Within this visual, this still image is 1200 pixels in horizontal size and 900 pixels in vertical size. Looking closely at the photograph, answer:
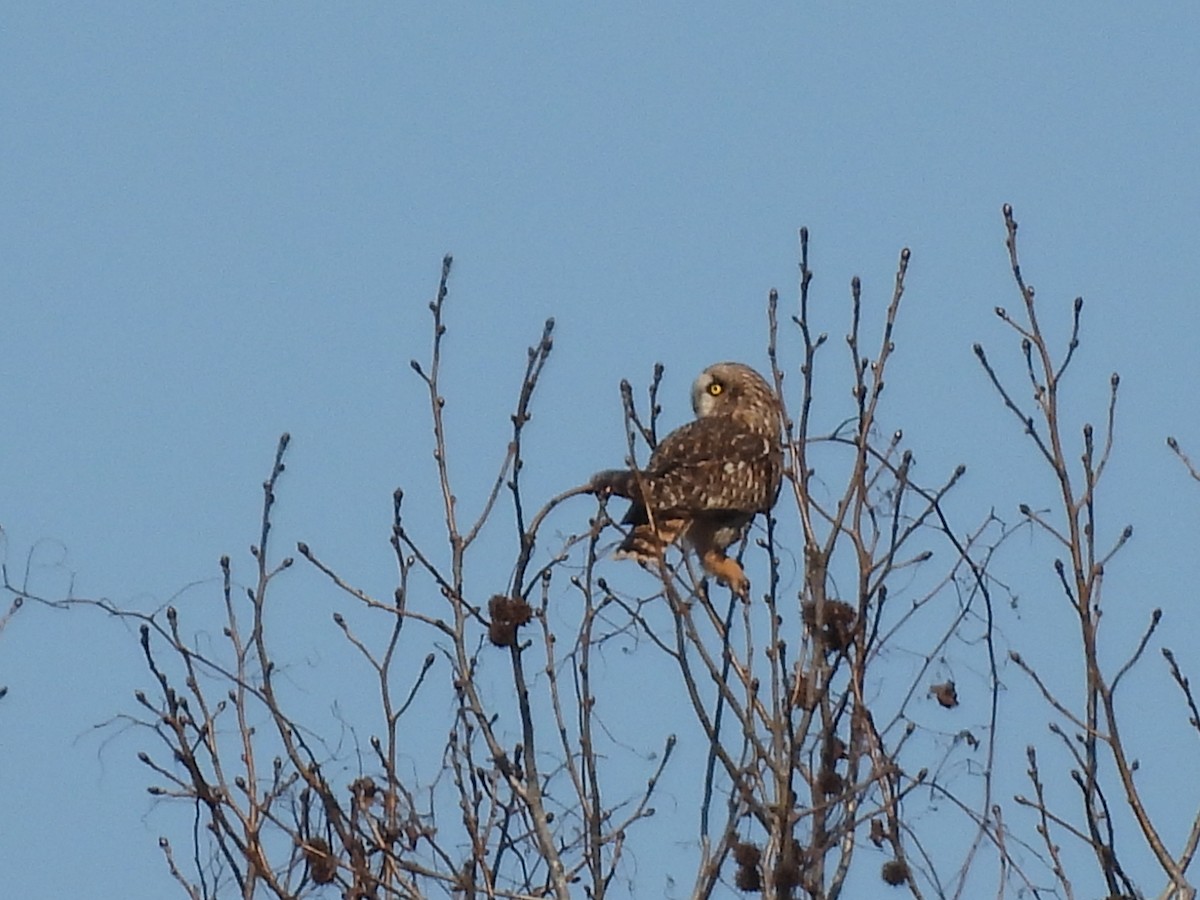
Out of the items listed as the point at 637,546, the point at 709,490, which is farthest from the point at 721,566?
the point at 637,546

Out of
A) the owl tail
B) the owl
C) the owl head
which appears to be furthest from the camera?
the owl head

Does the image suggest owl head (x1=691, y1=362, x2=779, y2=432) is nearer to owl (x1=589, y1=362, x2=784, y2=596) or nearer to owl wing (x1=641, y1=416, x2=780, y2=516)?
owl (x1=589, y1=362, x2=784, y2=596)

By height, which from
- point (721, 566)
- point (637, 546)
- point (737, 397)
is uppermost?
point (737, 397)

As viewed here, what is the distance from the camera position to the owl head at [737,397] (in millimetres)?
8695

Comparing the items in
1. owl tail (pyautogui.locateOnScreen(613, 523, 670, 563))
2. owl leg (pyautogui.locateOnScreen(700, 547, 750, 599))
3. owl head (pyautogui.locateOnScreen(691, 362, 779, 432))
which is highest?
owl head (pyautogui.locateOnScreen(691, 362, 779, 432))

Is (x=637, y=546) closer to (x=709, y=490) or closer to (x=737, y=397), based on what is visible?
(x=709, y=490)

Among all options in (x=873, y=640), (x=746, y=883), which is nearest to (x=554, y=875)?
(x=746, y=883)

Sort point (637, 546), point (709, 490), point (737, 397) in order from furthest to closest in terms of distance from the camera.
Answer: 1. point (737, 397)
2. point (709, 490)
3. point (637, 546)

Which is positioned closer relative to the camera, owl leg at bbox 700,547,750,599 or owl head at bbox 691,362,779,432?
owl leg at bbox 700,547,750,599

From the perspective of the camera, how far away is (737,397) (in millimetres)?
8797

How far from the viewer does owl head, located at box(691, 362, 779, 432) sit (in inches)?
342

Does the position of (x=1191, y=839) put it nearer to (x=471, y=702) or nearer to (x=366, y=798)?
(x=471, y=702)

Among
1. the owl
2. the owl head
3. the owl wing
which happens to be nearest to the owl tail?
the owl

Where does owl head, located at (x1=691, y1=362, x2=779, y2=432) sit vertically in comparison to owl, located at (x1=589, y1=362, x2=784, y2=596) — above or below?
above
